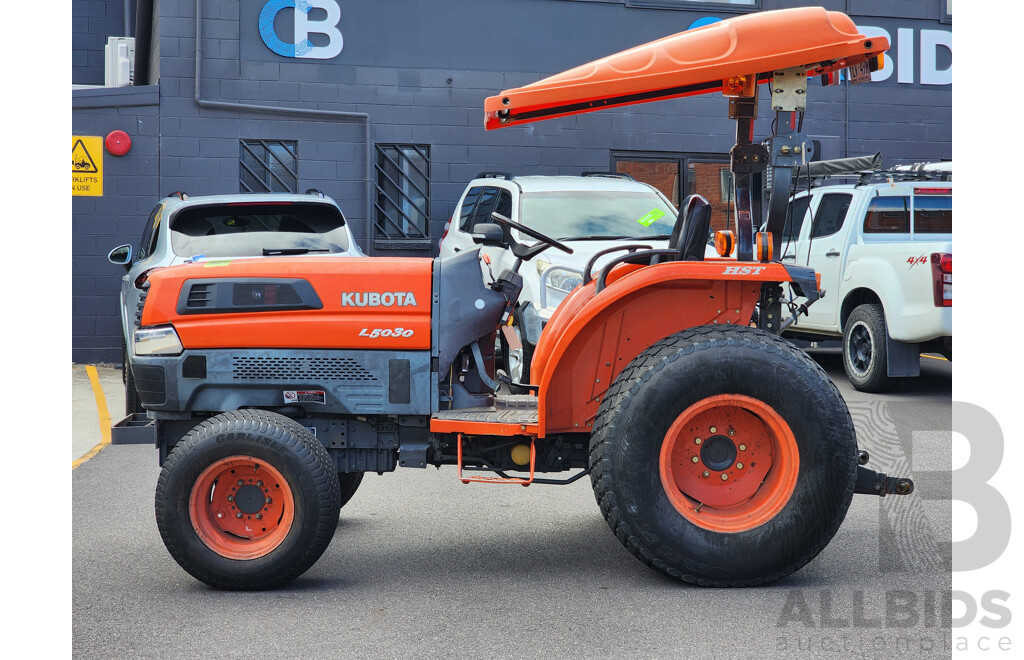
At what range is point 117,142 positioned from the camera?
12.8m

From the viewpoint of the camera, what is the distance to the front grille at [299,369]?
5.02 metres

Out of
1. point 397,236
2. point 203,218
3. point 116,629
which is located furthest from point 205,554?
point 397,236

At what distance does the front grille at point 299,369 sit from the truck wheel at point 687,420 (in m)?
1.26

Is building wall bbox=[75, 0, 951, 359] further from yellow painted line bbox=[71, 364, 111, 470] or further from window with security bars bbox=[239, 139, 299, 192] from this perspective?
yellow painted line bbox=[71, 364, 111, 470]

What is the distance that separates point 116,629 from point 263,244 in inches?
198

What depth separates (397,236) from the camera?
13.8 metres

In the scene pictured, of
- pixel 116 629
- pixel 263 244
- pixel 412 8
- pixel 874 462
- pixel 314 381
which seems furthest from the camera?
pixel 412 8

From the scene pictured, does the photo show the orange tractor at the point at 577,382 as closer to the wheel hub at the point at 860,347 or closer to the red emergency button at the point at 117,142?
the wheel hub at the point at 860,347

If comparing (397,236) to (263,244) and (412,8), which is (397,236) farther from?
(263,244)

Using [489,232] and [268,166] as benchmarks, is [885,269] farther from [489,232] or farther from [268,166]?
[268,166]

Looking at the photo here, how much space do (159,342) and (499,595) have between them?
206 centimetres

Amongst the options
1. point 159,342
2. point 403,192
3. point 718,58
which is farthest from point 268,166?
point 718,58

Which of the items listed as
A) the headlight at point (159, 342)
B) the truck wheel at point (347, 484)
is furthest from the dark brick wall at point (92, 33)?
the headlight at point (159, 342)

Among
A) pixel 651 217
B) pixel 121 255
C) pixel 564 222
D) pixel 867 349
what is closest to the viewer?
pixel 121 255
